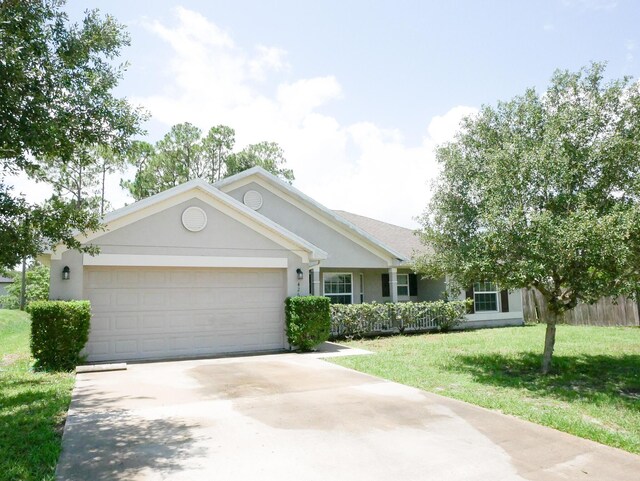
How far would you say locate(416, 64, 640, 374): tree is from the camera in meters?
8.21

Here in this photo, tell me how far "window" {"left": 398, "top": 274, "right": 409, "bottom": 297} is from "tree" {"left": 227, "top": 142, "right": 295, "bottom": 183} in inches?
609

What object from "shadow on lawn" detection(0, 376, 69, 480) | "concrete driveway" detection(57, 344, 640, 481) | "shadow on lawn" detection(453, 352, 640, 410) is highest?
"shadow on lawn" detection(0, 376, 69, 480)

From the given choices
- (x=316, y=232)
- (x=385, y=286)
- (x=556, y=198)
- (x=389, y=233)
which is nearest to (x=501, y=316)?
(x=385, y=286)

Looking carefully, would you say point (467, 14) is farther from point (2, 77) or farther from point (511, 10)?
point (2, 77)

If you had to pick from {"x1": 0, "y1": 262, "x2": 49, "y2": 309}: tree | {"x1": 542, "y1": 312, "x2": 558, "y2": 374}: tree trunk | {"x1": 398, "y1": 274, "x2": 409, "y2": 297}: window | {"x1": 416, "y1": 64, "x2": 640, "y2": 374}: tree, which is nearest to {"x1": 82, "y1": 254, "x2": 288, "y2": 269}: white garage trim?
{"x1": 416, "y1": 64, "x2": 640, "y2": 374}: tree

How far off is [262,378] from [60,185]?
91.5 ft

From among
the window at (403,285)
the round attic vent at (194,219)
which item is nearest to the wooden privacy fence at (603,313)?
the window at (403,285)

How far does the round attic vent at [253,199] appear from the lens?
1622 centimetres

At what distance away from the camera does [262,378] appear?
8992 millimetres

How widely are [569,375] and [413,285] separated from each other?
36.4ft

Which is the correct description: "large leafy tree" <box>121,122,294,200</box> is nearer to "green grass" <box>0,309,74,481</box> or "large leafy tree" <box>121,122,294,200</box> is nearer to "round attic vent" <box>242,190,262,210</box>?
"round attic vent" <box>242,190,262,210</box>

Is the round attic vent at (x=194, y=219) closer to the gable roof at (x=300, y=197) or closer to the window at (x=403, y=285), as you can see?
the gable roof at (x=300, y=197)

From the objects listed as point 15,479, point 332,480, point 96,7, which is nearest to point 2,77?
point 96,7

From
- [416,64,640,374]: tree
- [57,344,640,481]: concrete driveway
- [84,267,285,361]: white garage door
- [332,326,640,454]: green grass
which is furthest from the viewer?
[84,267,285,361]: white garage door
